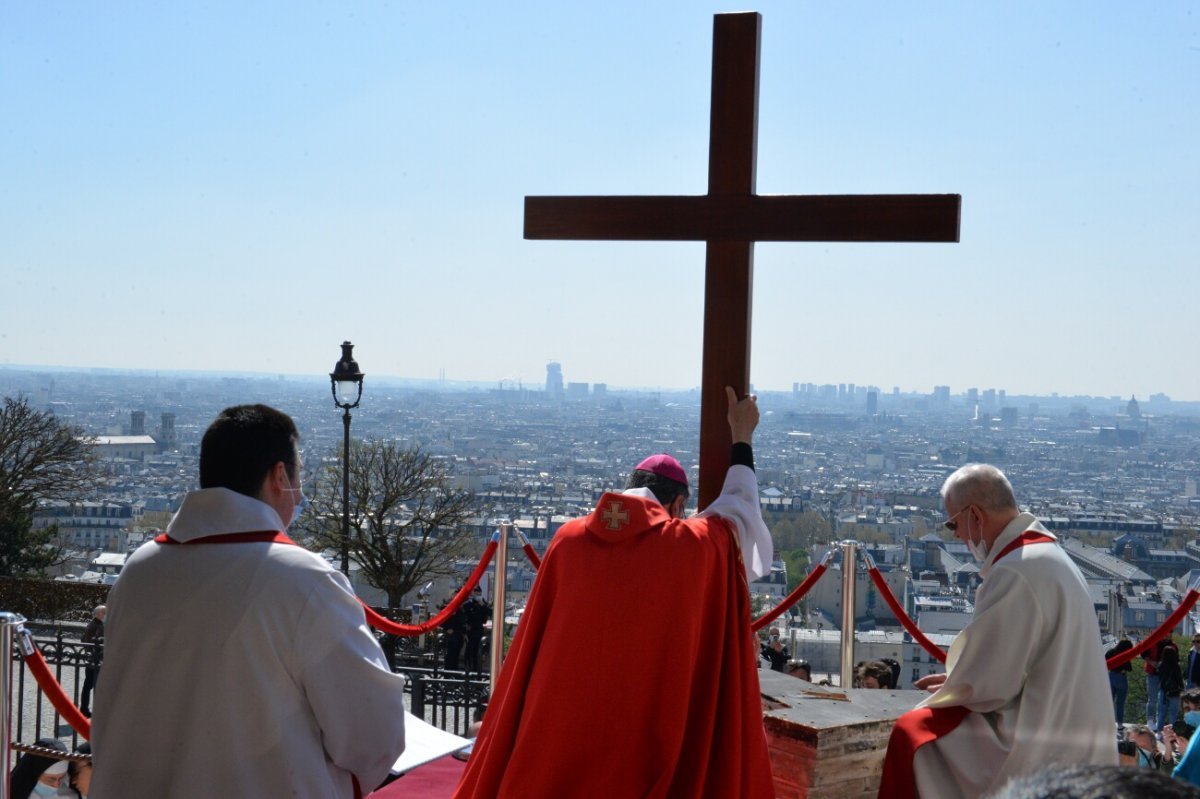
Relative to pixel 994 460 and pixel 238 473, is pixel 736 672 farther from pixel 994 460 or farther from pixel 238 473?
pixel 994 460

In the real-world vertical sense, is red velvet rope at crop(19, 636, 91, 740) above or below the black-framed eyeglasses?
below

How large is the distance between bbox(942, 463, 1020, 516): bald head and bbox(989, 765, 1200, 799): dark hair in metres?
3.23

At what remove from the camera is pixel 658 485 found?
379 cm

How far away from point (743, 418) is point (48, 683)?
9.10 feet

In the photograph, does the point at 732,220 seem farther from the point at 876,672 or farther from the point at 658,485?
the point at 876,672

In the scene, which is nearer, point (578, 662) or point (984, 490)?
point (578, 662)

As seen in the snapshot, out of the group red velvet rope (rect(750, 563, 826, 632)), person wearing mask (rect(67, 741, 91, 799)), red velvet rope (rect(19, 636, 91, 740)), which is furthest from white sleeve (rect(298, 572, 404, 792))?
red velvet rope (rect(750, 563, 826, 632))

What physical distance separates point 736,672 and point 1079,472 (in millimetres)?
A: 19631

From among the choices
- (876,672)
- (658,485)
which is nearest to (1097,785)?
(658,485)

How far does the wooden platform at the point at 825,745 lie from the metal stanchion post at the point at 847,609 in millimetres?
1383

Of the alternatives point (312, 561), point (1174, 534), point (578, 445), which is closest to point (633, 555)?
point (312, 561)

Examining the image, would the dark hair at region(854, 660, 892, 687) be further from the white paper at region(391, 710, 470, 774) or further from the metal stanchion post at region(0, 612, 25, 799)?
the metal stanchion post at region(0, 612, 25, 799)

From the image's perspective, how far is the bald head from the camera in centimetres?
400

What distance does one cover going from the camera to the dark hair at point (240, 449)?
9.17 ft
